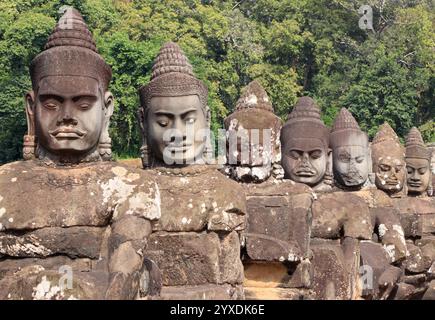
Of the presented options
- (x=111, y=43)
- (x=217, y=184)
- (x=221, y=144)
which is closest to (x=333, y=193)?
(x=221, y=144)

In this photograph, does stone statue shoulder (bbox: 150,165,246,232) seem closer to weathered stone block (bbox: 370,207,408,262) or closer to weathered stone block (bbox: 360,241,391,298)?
weathered stone block (bbox: 360,241,391,298)

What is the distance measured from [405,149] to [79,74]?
28.5 ft

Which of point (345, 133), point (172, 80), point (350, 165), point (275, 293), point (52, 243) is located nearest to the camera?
point (52, 243)

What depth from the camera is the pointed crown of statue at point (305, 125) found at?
31.0ft

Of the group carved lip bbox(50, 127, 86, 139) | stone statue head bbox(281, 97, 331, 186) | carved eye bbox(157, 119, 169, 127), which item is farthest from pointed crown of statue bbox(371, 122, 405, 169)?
carved lip bbox(50, 127, 86, 139)

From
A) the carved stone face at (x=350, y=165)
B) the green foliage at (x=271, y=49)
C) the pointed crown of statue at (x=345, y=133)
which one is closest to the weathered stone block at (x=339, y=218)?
the carved stone face at (x=350, y=165)

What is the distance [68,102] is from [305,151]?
4.27m

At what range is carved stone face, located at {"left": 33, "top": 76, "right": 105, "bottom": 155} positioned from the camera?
18.4 ft

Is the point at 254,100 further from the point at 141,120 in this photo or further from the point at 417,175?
the point at 417,175

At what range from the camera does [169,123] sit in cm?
701

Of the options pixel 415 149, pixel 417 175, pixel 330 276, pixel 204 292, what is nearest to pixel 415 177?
pixel 417 175

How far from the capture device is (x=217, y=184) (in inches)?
271
